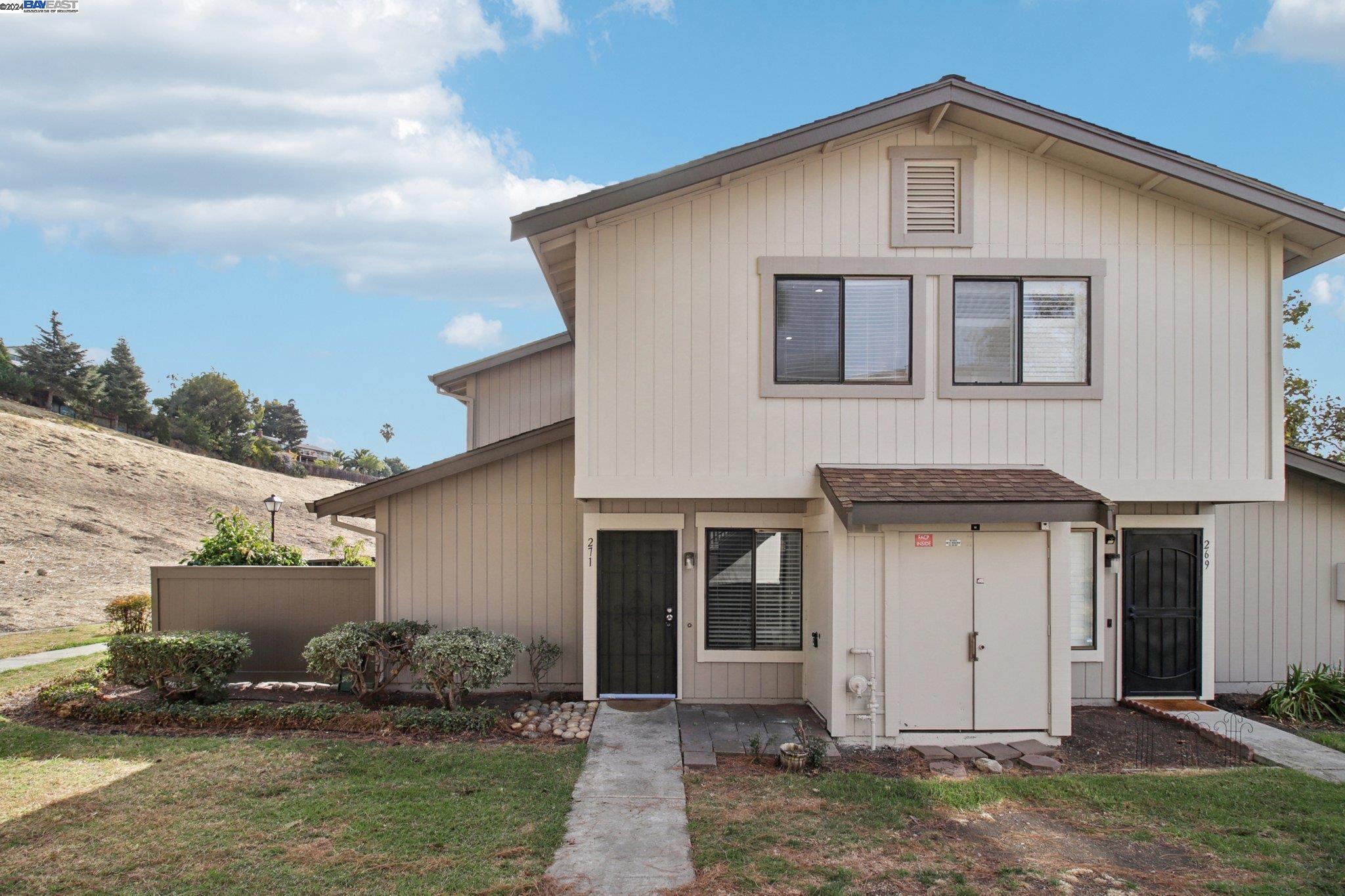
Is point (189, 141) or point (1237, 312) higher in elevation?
point (189, 141)

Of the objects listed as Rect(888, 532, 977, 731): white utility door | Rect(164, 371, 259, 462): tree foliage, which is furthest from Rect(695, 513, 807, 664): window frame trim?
Rect(164, 371, 259, 462): tree foliage

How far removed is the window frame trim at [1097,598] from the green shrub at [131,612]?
14854 mm

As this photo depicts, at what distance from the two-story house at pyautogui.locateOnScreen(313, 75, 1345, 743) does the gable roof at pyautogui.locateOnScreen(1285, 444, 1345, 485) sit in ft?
4.55

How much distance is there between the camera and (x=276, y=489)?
38.3 metres

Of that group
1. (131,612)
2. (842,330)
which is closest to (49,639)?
(131,612)

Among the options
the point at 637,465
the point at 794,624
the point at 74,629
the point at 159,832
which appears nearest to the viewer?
the point at 159,832

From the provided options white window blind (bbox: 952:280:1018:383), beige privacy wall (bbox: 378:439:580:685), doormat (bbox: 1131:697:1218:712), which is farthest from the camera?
beige privacy wall (bbox: 378:439:580:685)

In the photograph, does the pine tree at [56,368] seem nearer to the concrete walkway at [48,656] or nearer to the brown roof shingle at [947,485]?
the concrete walkway at [48,656]

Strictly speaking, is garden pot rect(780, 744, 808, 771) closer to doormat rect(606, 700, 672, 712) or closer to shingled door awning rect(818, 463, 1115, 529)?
shingled door awning rect(818, 463, 1115, 529)

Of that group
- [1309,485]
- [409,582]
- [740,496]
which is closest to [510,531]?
[409,582]

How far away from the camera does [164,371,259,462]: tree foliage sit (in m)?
55.2

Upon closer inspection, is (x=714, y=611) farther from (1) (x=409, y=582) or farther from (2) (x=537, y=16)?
(2) (x=537, y=16)

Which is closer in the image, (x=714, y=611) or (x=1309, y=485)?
(x=714, y=611)

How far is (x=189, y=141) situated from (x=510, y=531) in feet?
53.8
